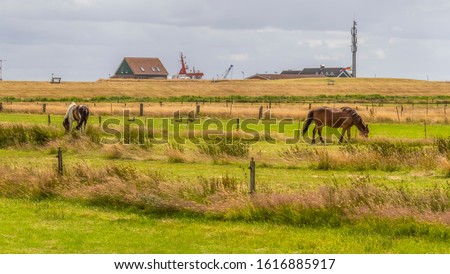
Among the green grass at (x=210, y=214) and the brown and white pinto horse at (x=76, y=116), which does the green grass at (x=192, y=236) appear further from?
the brown and white pinto horse at (x=76, y=116)

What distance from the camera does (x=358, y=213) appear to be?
15109 mm

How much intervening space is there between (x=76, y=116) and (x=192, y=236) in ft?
75.9

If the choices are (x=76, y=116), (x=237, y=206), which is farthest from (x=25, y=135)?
(x=237, y=206)

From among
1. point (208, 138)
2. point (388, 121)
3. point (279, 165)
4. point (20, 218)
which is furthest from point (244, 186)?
point (388, 121)

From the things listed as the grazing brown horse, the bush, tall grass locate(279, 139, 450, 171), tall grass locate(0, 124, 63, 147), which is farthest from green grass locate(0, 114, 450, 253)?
the grazing brown horse

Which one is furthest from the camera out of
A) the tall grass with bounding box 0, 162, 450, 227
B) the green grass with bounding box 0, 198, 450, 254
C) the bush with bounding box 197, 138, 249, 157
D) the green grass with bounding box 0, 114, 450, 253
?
the bush with bounding box 197, 138, 249, 157

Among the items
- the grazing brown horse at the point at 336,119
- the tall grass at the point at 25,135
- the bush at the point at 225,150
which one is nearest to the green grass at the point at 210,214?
the bush at the point at 225,150

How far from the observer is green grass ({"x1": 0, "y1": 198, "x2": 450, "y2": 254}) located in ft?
44.0

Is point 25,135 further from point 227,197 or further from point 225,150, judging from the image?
point 227,197

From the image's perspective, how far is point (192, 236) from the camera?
14.5 m

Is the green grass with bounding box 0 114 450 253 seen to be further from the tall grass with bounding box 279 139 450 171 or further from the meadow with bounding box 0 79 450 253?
the tall grass with bounding box 279 139 450 171

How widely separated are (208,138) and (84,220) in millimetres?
18345

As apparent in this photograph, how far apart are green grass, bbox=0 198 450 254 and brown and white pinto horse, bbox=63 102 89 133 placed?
1841 cm

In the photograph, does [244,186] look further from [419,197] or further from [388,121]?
Answer: [388,121]
